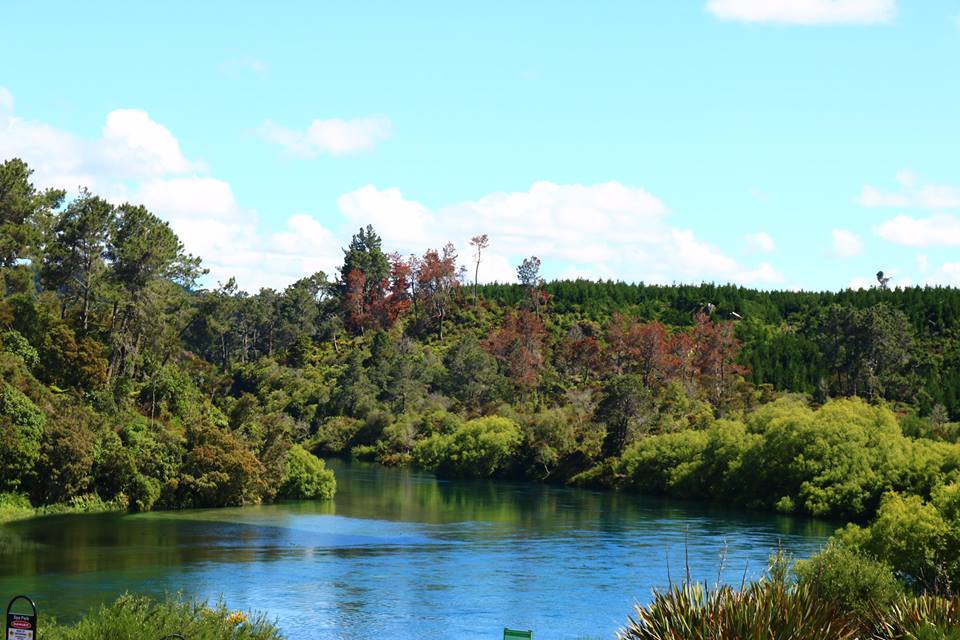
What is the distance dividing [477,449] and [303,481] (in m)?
30.5

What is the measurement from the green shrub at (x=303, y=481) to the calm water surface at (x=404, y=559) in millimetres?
2416

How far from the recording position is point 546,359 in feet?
488

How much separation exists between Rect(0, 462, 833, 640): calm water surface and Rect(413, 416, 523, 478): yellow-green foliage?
2544 cm

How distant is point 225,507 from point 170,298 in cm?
2723

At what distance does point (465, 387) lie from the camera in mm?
140750

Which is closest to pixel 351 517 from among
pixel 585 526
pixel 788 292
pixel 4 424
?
pixel 585 526

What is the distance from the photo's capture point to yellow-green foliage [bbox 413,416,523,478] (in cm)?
11631

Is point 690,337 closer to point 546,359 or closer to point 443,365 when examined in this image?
point 546,359

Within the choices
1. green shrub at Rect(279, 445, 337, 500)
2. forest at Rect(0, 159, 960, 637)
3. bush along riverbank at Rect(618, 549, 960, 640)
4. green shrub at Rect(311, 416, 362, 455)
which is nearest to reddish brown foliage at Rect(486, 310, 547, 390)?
forest at Rect(0, 159, 960, 637)

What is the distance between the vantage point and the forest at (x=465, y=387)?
7744 cm

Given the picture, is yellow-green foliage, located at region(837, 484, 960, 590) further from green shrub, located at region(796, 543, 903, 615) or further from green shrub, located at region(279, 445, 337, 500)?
green shrub, located at region(279, 445, 337, 500)

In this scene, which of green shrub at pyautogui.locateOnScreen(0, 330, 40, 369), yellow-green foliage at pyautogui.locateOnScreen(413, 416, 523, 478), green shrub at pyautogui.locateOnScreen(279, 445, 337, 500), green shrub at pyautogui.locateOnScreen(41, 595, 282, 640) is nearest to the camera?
green shrub at pyautogui.locateOnScreen(41, 595, 282, 640)

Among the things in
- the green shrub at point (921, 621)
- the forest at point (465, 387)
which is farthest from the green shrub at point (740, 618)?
the forest at point (465, 387)

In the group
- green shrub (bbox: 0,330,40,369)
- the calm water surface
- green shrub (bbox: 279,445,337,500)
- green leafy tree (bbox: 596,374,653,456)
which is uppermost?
green shrub (bbox: 0,330,40,369)
